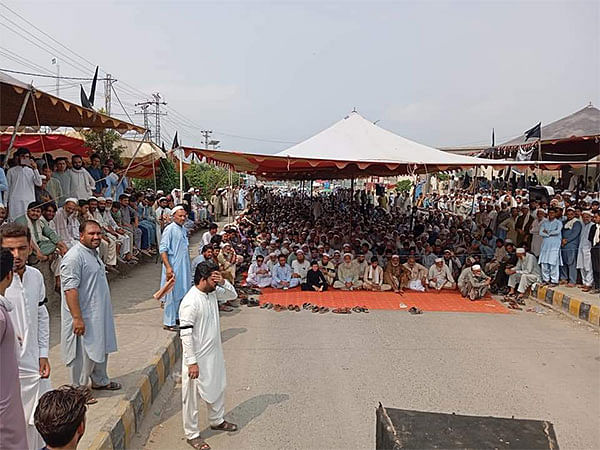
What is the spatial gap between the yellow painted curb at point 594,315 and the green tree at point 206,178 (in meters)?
24.2

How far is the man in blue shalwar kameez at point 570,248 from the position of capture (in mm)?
9680

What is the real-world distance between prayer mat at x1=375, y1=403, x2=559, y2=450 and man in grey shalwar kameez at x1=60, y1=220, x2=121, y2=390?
9.05 ft

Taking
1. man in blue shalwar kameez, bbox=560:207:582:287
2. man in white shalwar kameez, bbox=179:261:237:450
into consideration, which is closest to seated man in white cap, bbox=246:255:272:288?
man in blue shalwar kameez, bbox=560:207:582:287

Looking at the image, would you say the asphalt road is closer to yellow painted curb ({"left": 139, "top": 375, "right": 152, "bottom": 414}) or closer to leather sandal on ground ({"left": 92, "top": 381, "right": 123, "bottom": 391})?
yellow painted curb ({"left": 139, "top": 375, "right": 152, "bottom": 414})

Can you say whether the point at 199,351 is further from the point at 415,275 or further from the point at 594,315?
the point at 415,275

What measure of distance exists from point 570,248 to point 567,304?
5.25 ft

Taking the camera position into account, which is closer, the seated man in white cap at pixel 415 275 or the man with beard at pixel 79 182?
the man with beard at pixel 79 182

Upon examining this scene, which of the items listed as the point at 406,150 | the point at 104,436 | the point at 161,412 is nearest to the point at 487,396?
the point at 161,412

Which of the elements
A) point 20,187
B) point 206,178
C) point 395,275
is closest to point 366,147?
point 395,275

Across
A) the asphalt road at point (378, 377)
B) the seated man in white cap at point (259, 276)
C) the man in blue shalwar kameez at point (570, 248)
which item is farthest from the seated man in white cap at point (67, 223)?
the man in blue shalwar kameez at point (570, 248)

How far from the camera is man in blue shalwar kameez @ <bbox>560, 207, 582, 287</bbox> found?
9.68m

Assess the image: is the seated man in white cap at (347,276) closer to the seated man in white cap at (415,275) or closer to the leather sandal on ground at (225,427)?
the seated man in white cap at (415,275)

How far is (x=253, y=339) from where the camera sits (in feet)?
22.0

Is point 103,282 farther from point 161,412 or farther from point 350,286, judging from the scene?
point 350,286
